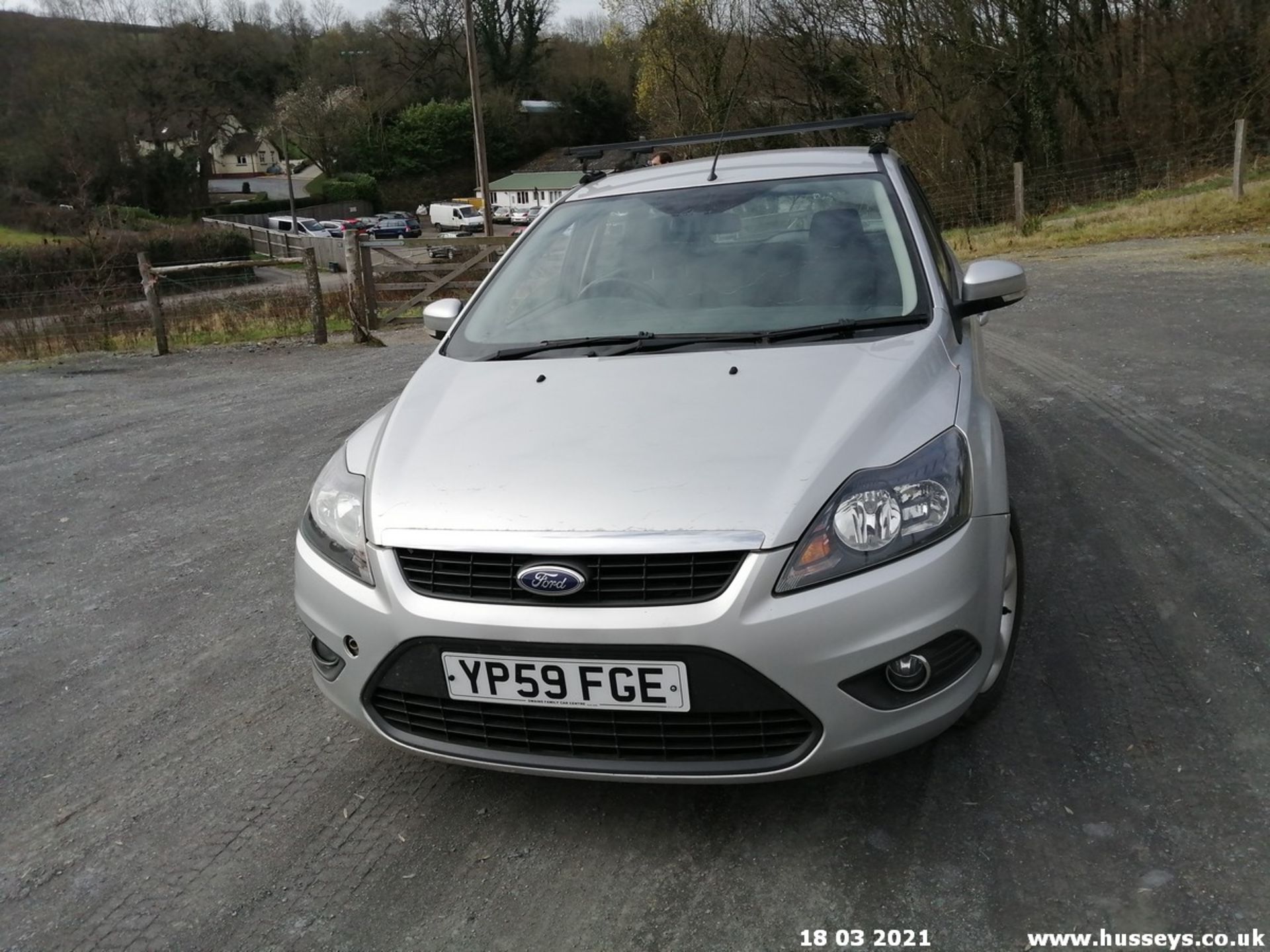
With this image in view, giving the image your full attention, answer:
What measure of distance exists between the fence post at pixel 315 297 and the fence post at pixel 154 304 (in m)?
1.88

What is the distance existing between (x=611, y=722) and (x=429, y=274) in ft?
54.3

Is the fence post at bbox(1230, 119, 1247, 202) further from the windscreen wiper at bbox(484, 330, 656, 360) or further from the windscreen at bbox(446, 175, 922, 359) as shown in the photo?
the windscreen wiper at bbox(484, 330, 656, 360)

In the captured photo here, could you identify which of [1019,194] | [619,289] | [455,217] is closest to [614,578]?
[619,289]

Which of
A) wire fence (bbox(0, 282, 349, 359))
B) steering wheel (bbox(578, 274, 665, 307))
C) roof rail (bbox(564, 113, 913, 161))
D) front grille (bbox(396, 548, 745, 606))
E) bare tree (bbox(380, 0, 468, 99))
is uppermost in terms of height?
bare tree (bbox(380, 0, 468, 99))

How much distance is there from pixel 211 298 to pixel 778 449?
17414 mm

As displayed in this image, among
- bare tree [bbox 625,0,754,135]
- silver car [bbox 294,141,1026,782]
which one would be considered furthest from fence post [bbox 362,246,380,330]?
bare tree [bbox 625,0,754,135]

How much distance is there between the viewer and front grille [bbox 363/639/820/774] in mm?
2371

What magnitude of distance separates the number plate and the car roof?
7.93 ft

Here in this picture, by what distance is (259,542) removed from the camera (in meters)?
5.41

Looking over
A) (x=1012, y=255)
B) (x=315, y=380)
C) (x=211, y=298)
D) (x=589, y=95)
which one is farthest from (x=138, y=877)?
(x=589, y=95)

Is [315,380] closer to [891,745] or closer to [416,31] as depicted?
[891,745]

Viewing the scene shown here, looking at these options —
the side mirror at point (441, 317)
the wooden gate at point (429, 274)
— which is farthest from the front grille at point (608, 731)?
the wooden gate at point (429, 274)

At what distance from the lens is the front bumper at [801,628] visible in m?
2.34
